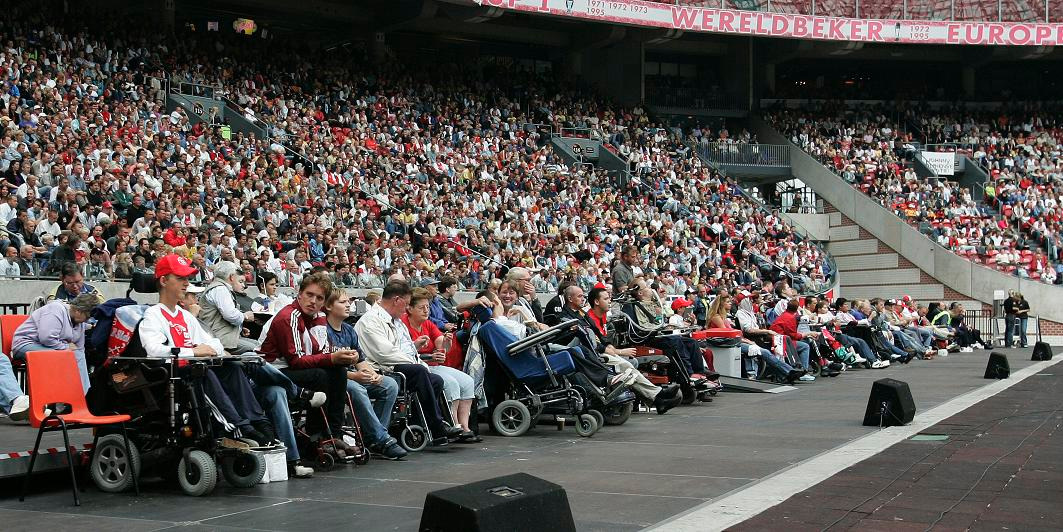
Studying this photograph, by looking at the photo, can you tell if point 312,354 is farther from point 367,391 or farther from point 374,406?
point 374,406

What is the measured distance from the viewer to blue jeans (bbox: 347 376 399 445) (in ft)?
32.0

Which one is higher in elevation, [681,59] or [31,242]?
[681,59]

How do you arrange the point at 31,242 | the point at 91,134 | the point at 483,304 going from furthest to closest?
the point at 91,134 → the point at 31,242 → the point at 483,304

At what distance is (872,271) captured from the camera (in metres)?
42.4

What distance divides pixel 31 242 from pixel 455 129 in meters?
18.7

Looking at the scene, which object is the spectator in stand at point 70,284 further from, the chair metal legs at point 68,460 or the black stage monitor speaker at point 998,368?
the black stage monitor speaker at point 998,368

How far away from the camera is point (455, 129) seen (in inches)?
1378

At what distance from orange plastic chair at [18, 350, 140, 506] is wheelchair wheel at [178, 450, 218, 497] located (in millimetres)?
313

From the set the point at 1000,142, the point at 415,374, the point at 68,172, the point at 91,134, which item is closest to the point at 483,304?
the point at 415,374

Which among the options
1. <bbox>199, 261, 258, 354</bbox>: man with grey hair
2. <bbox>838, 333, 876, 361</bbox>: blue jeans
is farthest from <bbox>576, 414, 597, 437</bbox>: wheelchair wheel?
<bbox>838, 333, 876, 361</bbox>: blue jeans

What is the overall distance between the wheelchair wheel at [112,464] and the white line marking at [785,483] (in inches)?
144

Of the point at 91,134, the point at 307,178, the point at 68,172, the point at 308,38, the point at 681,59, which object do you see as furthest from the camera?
the point at 681,59

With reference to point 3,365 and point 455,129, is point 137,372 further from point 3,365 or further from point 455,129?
point 455,129

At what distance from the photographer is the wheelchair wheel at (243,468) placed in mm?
8258
